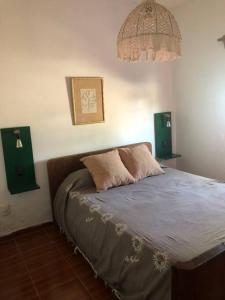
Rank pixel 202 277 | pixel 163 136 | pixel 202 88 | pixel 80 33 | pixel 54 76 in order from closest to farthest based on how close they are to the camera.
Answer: pixel 202 277
pixel 54 76
pixel 80 33
pixel 202 88
pixel 163 136

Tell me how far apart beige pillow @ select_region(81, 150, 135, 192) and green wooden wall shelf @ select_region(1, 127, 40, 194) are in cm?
62

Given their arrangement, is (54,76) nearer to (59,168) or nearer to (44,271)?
(59,168)

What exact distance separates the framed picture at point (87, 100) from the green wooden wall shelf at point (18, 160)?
25.3 inches

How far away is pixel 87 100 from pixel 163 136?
1400mm

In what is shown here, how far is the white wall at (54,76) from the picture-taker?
100 inches

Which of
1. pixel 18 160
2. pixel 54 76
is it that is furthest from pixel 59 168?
pixel 54 76

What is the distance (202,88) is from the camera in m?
3.35

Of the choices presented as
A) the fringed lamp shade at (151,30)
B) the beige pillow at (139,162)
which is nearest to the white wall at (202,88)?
the beige pillow at (139,162)

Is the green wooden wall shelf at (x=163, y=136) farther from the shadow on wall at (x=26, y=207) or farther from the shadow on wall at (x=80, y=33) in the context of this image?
the shadow on wall at (x=26, y=207)

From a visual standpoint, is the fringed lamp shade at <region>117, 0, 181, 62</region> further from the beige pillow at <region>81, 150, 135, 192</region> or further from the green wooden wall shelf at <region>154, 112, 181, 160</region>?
the green wooden wall shelf at <region>154, 112, 181, 160</region>

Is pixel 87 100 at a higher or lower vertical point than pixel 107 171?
higher

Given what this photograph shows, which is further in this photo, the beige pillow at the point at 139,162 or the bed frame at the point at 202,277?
the beige pillow at the point at 139,162

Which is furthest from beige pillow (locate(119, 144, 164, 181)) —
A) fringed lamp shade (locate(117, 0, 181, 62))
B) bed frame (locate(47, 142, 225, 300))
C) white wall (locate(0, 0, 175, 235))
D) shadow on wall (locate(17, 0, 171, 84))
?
bed frame (locate(47, 142, 225, 300))

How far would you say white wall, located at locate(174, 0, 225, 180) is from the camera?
3.07 metres
